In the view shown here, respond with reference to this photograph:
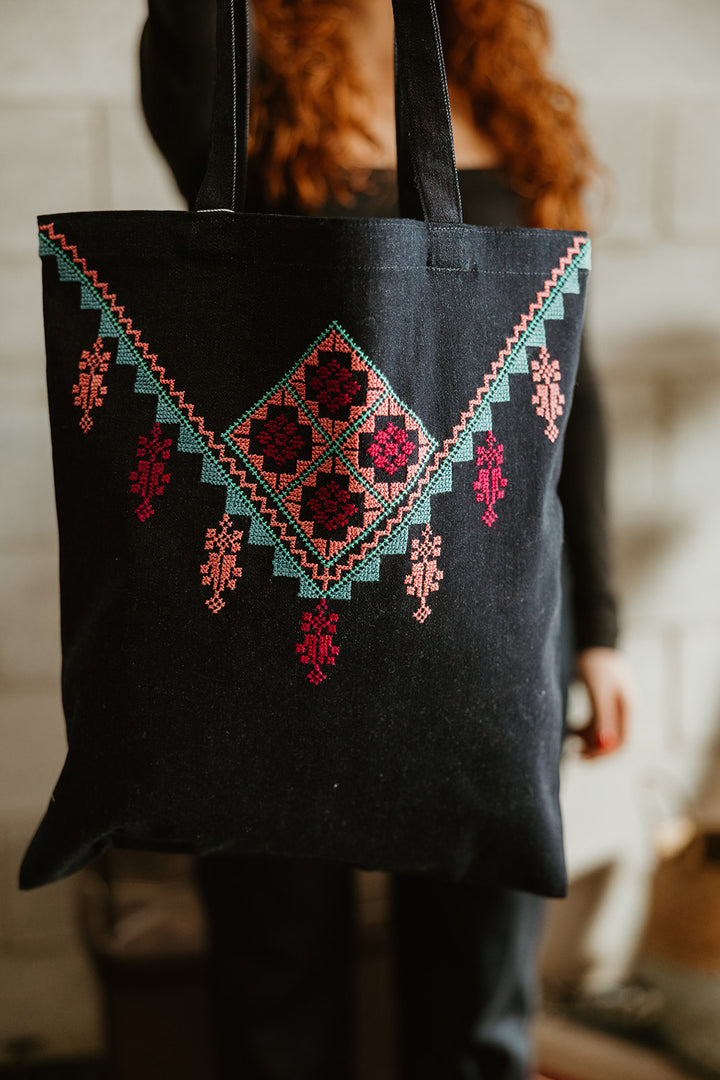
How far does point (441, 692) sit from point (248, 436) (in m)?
0.21

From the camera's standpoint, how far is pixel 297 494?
498 millimetres

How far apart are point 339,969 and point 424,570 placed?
56 centimetres

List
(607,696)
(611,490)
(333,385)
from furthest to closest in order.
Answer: (611,490) < (607,696) < (333,385)

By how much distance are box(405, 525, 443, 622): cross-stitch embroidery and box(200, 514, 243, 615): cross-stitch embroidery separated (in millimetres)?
113

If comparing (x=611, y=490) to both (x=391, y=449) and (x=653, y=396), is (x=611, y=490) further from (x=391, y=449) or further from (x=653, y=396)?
(x=391, y=449)

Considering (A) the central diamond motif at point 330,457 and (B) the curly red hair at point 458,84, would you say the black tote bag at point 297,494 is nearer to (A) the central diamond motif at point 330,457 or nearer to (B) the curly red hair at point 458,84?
(A) the central diamond motif at point 330,457

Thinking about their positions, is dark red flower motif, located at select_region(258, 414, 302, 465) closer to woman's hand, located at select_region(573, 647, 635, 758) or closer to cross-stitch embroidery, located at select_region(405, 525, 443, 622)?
cross-stitch embroidery, located at select_region(405, 525, 443, 622)

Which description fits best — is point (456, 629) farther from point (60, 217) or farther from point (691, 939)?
point (691, 939)

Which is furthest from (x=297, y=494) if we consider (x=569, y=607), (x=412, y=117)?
(x=569, y=607)

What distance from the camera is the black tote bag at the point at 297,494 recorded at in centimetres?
49

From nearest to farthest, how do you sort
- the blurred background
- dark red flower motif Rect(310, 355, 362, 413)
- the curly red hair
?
dark red flower motif Rect(310, 355, 362, 413), the curly red hair, the blurred background

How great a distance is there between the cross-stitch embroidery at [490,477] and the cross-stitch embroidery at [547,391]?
0.04 metres

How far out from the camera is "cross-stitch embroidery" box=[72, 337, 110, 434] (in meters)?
0.50

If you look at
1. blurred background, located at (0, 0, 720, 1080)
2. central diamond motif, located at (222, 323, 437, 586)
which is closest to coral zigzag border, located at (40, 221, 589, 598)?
central diamond motif, located at (222, 323, 437, 586)
